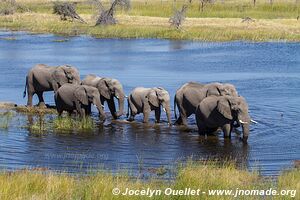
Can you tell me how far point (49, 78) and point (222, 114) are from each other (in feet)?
25.9

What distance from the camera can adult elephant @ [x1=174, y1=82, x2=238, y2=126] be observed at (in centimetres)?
2107

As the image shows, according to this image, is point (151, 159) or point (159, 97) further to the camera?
point (159, 97)

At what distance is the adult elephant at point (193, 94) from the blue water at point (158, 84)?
25.1 inches

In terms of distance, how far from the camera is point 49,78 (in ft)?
82.3

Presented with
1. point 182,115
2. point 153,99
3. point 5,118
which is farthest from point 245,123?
point 5,118

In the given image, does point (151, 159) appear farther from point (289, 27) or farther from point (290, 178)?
point (289, 27)

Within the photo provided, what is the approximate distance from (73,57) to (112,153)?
2616 cm

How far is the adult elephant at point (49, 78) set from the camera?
24359 millimetres

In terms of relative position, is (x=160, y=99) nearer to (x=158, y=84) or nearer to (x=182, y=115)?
Result: (x=182, y=115)

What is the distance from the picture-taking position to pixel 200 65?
3947 centimetres

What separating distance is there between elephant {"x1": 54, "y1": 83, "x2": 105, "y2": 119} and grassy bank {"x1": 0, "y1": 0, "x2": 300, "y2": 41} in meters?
30.4

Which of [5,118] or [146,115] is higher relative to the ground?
[146,115]

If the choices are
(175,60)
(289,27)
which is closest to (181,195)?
(175,60)

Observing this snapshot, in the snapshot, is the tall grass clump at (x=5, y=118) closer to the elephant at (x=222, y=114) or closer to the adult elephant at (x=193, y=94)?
the adult elephant at (x=193, y=94)
